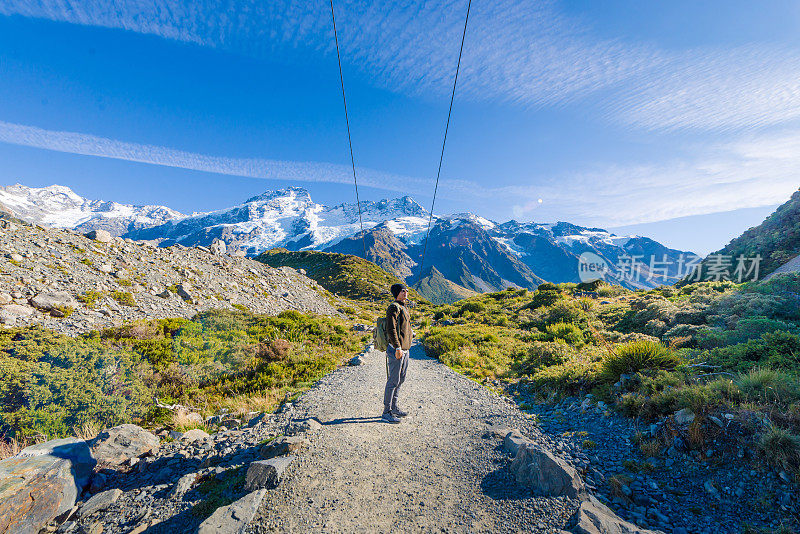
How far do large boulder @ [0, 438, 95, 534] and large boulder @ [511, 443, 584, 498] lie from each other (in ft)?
21.7

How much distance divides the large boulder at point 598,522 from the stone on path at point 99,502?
6.31 metres

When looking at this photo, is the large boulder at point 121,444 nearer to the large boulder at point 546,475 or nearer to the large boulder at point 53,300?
the large boulder at point 546,475

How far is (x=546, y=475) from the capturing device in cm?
430

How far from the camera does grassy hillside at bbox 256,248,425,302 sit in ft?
198

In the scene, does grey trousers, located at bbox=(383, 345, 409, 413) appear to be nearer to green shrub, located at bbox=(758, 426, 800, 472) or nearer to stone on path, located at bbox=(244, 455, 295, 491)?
stone on path, located at bbox=(244, 455, 295, 491)

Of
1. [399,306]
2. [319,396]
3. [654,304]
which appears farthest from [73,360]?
[654,304]

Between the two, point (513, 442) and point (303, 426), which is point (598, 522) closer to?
point (513, 442)

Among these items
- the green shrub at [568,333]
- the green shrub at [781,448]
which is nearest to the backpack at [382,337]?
the green shrub at [781,448]

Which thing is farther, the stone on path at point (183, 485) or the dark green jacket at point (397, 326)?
the dark green jacket at point (397, 326)

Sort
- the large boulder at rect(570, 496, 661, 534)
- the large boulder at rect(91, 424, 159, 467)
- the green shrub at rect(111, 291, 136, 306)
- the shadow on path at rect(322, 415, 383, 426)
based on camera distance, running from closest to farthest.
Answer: the large boulder at rect(570, 496, 661, 534) → the large boulder at rect(91, 424, 159, 467) → the shadow on path at rect(322, 415, 383, 426) → the green shrub at rect(111, 291, 136, 306)

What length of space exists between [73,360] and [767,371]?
1474cm

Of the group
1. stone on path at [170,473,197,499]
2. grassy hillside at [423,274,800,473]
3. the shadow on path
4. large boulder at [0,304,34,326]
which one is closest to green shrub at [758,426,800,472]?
grassy hillside at [423,274,800,473]

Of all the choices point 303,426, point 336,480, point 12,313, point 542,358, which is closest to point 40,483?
point 303,426

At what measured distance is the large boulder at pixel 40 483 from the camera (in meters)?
3.84
